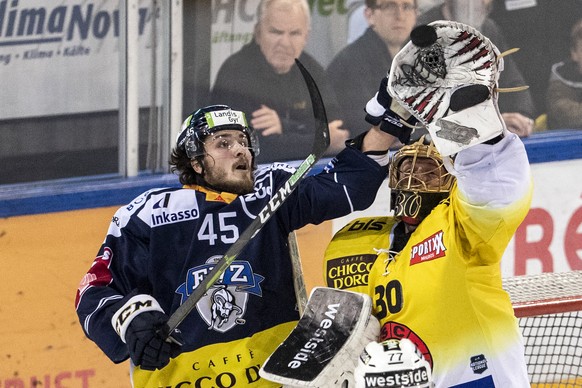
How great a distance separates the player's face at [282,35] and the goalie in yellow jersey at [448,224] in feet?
5.20

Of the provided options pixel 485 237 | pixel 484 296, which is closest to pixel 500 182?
pixel 485 237

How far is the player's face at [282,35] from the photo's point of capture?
4832 millimetres

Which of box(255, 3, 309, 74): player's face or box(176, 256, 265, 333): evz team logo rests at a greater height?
box(255, 3, 309, 74): player's face

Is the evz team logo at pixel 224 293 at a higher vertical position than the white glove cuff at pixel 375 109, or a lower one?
lower

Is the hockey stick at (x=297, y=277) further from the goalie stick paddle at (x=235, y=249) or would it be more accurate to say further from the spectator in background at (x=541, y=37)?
the spectator in background at (x=541, y=37)

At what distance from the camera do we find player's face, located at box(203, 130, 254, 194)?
3.39 meters

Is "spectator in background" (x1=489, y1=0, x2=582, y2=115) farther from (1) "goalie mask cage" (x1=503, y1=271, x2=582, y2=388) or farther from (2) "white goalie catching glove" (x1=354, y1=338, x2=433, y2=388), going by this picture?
(2) "white goalie catching glove" (x1=354, y1=338, x2=433, y2=388)

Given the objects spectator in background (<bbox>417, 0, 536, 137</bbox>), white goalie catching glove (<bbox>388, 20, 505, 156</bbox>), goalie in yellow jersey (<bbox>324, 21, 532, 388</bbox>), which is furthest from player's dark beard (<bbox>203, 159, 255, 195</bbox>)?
spectator in background (<bbox>417, 0, 536, 137</bbox>)

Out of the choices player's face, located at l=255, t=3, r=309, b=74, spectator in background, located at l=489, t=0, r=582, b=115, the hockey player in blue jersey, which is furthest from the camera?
spectator in background, located at l=489, t=0, r=582, b=115

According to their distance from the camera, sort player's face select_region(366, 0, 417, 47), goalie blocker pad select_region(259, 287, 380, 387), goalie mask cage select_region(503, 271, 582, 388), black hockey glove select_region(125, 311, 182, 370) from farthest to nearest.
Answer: player's face select_region(366, 0, 417, 47), goalie mask cage select_region(503, 271, 582, 388), black hockey glove select_region(125, 311, 182, 370), goalie blocker pad select_region(259, 287, 380, 387)

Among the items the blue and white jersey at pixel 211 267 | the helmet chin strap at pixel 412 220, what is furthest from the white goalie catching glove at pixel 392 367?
the blue and white jersey at pixel 211 267

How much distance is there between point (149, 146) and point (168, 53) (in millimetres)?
345

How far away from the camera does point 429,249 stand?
304cm

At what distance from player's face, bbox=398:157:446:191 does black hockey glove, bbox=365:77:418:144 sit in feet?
0.26
